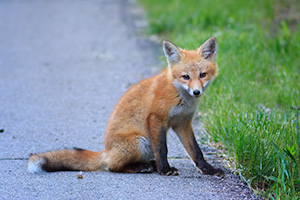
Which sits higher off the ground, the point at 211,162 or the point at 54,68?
the point at 54,68

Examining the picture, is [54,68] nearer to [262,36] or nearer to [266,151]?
[262,36]

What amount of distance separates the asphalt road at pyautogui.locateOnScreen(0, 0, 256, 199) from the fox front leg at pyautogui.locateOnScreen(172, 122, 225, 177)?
0.11 m

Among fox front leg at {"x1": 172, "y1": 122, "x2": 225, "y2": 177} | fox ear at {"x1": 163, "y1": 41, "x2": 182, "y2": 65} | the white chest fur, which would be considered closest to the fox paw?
fox front leg at {"x1": 172, "y1": 122, "x2": 225, "y2": 177}

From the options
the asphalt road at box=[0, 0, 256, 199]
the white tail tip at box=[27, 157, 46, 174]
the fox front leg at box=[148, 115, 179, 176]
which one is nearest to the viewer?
the asphalt road at box=[0, 0, 256, 199]

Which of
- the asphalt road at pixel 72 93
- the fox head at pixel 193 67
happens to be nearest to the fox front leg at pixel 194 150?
the asphalt road at pixel 72 93

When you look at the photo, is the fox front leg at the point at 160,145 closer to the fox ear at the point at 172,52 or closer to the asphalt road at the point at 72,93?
the asphalt road at the point at 72,93

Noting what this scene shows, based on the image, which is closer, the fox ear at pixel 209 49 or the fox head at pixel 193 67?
the fox head at pixel 193 67

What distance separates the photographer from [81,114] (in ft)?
20.1

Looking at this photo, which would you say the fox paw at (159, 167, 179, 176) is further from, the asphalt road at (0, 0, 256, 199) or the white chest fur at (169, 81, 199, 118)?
the white chest fur at (169, 81, 199, 118)

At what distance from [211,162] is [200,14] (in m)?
5.53

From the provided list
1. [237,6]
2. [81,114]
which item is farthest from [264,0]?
[81,114]

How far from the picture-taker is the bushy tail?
4191 millimetres

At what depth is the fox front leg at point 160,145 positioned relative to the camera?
14.0 feet

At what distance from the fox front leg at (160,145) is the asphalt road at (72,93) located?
0.34 ft
